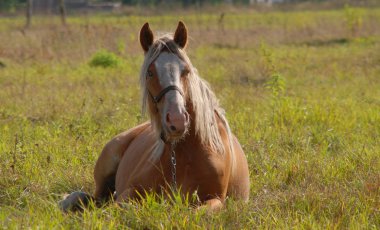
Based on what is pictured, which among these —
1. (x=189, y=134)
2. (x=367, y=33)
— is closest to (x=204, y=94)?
(x=189, y=134)

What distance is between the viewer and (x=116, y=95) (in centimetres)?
1188

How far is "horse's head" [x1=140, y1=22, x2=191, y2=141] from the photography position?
4.62m

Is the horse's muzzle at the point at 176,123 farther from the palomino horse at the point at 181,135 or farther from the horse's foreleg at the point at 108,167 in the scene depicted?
the horse's foreleg at the point at 108,167

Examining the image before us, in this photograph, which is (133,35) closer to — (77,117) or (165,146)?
Result: (77,117)

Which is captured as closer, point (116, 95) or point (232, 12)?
point (116, 95)

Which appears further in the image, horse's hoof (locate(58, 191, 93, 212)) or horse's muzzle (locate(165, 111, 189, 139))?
horse's hoof (locate(58, 191, 93, 212))

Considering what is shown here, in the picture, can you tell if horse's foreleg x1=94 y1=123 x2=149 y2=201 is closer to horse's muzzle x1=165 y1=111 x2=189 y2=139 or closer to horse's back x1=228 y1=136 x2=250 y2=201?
horse's back x1=228 y1=136 x2=250 y2=201

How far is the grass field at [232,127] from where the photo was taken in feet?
15.9

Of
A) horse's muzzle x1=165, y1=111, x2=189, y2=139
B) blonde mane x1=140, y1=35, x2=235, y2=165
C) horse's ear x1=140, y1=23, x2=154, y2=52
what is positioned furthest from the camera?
horse's ear x1=140, y1=23, x2=154, y2=52

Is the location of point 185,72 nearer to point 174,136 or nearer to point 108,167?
point 174,136

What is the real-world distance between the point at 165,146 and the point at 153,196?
1.23 ft

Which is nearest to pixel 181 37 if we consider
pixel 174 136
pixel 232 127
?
pixel 174 136

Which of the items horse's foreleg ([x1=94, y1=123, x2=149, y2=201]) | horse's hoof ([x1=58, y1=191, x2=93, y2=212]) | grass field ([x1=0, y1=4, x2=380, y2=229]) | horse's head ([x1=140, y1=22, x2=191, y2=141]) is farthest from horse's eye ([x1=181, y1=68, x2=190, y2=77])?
horse's foreleg ([x1=94, y1=123, x2=149, y2=201])

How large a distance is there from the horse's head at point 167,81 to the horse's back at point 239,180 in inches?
29.9
